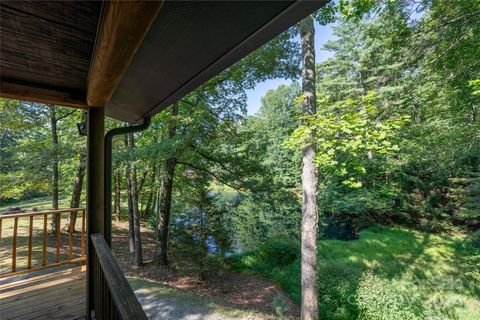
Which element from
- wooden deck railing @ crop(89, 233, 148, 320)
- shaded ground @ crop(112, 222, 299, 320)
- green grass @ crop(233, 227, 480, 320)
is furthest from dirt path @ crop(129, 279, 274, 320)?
wooden deck railing @ crop(89, 233, 148, 320)

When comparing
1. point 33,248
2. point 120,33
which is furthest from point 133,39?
point 33,248

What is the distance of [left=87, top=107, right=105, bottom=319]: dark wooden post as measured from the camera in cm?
203

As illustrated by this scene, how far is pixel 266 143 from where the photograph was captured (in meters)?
7.14

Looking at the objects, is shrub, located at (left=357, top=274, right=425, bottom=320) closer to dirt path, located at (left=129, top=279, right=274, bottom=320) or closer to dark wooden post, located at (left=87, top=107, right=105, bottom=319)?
dirt path, located at (left=129, top=279, right=274, bottom=320)

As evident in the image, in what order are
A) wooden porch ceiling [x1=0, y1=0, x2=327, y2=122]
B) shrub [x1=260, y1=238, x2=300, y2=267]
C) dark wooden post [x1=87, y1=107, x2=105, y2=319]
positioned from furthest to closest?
shrub [x1=260, y1=238, x2=300, y2=267]
dark wooden post [x1=87, y1=107, x2=105, y2=319]
wooden porch ceiling [x1=0, y1=0, x2=327, y2=122]

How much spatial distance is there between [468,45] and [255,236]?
317 inches

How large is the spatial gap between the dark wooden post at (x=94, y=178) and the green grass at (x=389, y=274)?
5.22m

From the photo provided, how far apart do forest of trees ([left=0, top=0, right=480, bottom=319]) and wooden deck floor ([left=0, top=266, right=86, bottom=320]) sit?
106 inches

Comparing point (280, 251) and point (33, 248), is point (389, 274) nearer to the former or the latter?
point (280, 251)

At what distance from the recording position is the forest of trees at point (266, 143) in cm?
419

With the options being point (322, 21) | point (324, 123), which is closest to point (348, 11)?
point (322, 21)

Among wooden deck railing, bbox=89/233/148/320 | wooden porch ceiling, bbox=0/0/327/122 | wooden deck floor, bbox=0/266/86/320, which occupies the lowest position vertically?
wooden deck floor, bbox=0/266/86/320

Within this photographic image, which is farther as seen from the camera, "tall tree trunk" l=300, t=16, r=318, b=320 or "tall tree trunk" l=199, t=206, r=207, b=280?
"tall tree trunk" l=199, t=206, r=207, b=280

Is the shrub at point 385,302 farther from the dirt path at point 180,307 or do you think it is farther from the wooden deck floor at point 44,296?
the wooden deck floor at point 44,296
